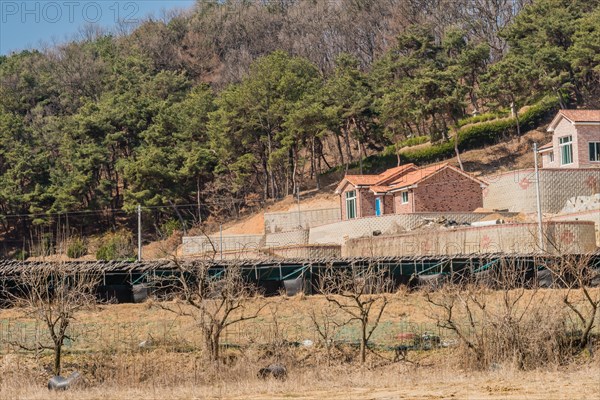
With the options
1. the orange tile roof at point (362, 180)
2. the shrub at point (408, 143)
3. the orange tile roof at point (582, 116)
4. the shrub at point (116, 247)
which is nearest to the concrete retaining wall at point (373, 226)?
the orange tile roof at point (362, 180)

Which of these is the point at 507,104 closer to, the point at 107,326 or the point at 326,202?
the point at 326,202

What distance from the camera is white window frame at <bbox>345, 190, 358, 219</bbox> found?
5369 centimetres


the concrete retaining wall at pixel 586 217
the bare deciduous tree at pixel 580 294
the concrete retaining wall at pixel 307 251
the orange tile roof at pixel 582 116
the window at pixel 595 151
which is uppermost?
the orange tile roof at pixel 582 116

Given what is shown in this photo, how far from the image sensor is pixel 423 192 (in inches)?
1960

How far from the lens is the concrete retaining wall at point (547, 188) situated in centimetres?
4644

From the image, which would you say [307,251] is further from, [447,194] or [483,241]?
[447,194]

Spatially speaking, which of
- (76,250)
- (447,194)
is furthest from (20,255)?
(447,194)

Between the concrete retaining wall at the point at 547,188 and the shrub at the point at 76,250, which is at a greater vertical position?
the concrete retaining wall at the point at 547,188

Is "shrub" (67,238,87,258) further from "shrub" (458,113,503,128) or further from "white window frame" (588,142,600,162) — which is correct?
"white window frame" (588,142,600,162)

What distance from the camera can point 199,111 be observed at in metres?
68.0

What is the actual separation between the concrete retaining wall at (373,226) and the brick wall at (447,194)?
2635 millimetres

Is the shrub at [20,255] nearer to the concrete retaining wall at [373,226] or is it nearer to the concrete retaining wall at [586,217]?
the concrete retaining wall at [373,226]

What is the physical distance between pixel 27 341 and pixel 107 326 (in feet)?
11.5

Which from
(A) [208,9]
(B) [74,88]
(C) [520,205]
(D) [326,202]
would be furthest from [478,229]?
(A) [208,9]
